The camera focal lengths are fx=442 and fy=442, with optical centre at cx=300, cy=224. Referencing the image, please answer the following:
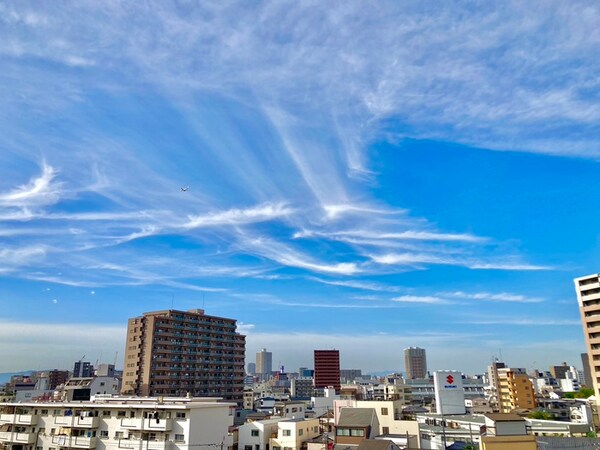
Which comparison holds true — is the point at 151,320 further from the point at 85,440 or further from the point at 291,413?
the point at 85,440

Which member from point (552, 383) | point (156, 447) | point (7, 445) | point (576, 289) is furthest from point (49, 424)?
point (552, 383)

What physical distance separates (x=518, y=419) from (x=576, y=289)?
64526mm

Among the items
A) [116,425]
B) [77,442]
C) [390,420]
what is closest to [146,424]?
[116,425]

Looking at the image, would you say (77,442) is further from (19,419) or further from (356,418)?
(356,418)

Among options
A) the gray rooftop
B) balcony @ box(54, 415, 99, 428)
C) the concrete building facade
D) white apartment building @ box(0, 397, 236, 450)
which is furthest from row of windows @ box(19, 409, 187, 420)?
the concrete building facade

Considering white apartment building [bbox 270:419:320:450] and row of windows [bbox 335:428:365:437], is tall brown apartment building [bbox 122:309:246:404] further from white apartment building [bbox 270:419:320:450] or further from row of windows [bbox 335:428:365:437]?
row of windows [bbox 335:428:365:437]

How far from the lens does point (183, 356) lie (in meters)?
105

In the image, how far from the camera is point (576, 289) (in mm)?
84875

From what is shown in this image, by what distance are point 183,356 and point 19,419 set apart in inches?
2249

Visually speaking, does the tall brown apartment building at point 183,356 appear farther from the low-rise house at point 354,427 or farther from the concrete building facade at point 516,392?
the concrete building facade at point 516,392

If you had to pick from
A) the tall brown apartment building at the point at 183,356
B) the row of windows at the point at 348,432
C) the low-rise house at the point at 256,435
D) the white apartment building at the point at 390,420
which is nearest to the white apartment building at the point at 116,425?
the low-rise house at the point at 256,435

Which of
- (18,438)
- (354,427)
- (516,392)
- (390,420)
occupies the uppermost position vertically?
(354,427)

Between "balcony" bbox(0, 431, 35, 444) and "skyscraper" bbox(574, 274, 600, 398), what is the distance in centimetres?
8643

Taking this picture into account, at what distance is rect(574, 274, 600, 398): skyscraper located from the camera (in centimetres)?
7862
